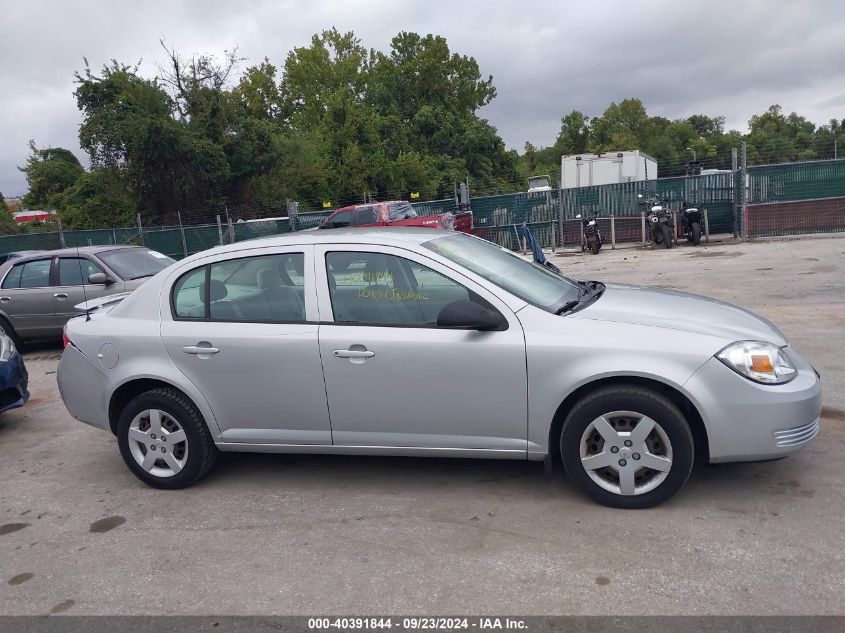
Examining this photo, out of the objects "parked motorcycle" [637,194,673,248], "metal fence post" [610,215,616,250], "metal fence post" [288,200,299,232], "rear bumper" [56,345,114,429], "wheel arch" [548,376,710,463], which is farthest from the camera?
"metal fence post" [288,200,299,232]

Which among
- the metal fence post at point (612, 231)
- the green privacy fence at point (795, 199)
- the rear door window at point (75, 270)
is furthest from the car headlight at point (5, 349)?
the green privacy fence at point (795, 199)

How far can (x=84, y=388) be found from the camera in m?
4.85

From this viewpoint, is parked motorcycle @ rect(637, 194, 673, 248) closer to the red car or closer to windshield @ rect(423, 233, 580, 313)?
the red car

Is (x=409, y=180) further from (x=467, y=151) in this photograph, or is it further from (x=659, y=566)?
(x=659, y=566)

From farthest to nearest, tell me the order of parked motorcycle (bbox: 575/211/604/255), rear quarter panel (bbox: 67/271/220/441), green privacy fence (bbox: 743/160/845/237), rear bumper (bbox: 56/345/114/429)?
parked motorcycle (bbox: 575/211/604/255)
green privacy fence (bbox: 743/160/845/237)
rear bumper (bbox: 56/345/114/429)
rear quarter panel (bbox: 67/271/220/441)

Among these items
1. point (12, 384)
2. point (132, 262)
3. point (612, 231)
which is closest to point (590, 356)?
point (12, 384)

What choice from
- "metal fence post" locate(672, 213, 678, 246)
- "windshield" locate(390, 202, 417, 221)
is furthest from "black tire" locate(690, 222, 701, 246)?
"windshield" locate(390, 202, 417, 221)

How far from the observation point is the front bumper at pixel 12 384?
20.3 ft

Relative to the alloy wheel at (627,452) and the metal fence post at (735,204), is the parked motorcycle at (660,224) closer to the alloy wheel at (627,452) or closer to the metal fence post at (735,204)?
the metal fence post at (735,204)

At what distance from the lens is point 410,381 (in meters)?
4.10

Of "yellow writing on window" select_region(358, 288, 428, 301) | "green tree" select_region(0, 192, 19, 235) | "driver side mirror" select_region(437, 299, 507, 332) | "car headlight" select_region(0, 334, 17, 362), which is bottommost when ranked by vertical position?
"car headlight" select_region(0, 334, 17, 362)

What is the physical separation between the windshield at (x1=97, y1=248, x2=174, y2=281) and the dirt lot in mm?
4828

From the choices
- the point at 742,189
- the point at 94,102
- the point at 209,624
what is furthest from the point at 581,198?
the point at 94,102

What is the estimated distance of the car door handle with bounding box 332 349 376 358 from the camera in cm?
414
